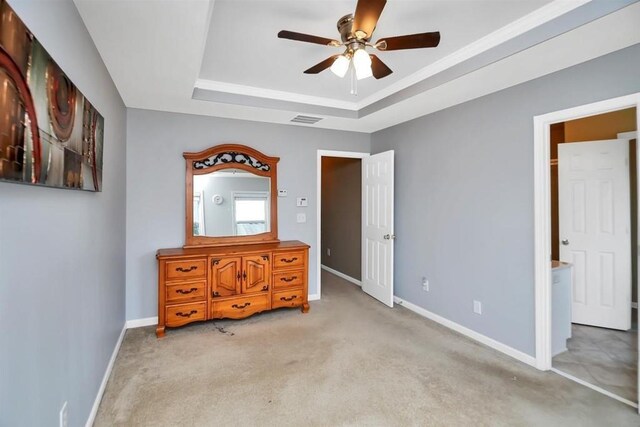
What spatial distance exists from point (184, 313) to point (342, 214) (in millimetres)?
3048

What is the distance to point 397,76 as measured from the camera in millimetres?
3010

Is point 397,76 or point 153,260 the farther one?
point 153,260

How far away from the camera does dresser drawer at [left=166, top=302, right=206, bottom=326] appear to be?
10.3 feet

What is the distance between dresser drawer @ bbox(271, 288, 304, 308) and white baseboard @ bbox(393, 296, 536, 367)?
133 cm

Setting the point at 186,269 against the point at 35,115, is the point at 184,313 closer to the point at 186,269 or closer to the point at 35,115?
the point at 186,269

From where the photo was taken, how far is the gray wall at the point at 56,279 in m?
1.02

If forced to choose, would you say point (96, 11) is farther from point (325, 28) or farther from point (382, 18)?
point (382, 18)

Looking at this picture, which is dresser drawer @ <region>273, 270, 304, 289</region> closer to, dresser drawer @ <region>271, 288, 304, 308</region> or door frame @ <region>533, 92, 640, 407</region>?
dresser drawer @ <region>271, 288, 304, 308</region>

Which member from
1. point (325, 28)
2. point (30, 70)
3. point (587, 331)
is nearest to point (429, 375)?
point (587, 331)

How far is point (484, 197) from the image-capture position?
9.80 ft

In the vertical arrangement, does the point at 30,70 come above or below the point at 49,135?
above

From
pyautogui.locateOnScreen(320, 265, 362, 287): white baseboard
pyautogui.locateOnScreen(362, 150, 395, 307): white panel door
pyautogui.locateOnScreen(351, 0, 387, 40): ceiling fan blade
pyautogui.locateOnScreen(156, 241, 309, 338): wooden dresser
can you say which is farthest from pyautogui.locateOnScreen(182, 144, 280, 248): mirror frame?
pyautogui.locateOnScreen(351, 0, 387, 40): ceiling fan blade

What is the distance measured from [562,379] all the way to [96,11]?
3.92m

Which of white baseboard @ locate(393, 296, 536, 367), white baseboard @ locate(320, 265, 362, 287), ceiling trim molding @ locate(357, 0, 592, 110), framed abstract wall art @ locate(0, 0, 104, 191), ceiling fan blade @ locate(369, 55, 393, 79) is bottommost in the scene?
white baseboard @ locate(393, 296, 536, 367)
